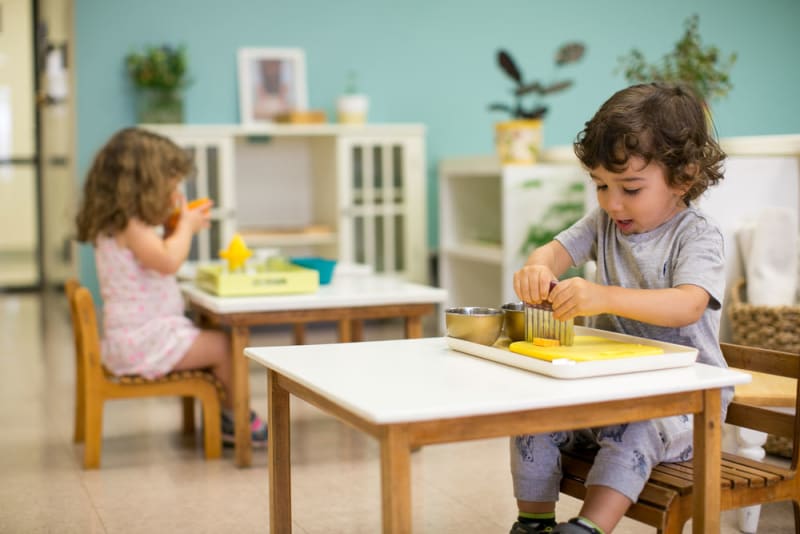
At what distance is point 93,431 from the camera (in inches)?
120

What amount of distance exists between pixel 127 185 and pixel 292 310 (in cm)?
65

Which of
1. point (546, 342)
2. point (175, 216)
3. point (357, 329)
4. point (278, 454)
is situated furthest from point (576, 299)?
point (357, 329)

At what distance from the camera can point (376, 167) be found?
5543mm

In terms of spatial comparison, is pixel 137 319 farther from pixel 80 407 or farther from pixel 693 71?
pixel 693 71

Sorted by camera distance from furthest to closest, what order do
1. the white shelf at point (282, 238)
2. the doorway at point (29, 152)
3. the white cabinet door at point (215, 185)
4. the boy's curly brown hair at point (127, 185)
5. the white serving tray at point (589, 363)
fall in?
the doorway at point (29, 152) → the white shelf at point (282, 238) → the white cabinet door at point (215, 185) → the boy's curly brown hair at point (127, 185) → the white serving tray at point (589, 363)

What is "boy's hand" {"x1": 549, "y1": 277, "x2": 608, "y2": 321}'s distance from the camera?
1.68m

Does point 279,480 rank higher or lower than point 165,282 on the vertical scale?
lower

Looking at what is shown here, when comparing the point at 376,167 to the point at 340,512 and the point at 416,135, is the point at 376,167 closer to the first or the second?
the point at 416,135

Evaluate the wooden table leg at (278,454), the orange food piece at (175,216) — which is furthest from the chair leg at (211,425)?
the wooden table leg at (278,454)

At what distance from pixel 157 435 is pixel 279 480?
70.3 inches

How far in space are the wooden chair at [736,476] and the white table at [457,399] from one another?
2.0 inches

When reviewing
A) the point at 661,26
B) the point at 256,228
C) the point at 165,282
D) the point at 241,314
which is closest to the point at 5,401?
the point at 165,282

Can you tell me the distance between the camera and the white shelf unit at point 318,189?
17.2ft

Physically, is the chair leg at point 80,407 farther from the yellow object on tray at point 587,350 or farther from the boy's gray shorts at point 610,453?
the yellow object on tray at point 587,350
